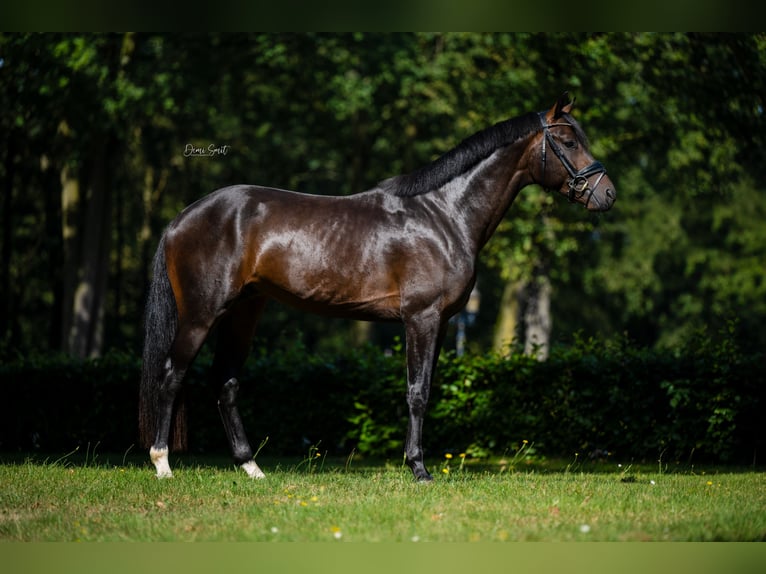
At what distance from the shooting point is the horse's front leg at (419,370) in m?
7.50

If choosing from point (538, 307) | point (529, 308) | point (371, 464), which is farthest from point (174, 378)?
point (538, 307)

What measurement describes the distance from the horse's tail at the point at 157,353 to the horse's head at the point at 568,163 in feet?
11.2

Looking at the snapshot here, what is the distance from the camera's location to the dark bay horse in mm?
7598

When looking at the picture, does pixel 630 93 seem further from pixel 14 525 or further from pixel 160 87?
pixel 14 525

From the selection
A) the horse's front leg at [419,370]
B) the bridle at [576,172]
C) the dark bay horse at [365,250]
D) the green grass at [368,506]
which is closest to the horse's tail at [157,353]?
the dark bay horse at [365,250]

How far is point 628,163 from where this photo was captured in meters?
22.2

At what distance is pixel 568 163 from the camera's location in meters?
7.73

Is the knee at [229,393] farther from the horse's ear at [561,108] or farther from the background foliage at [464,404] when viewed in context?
the horse's ear at [561,108]

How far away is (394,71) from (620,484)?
590 inches

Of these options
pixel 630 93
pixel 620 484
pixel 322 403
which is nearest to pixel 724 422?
pixel 620 484

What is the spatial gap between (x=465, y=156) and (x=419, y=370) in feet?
6.26

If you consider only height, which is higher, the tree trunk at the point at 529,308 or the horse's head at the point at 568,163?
the horse's head at the point at 568,163

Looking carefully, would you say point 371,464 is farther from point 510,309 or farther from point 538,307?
point 510,309

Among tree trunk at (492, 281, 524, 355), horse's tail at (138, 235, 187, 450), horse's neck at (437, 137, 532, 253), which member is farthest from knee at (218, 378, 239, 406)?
tree trunk at (492, 281, 524, 355)
